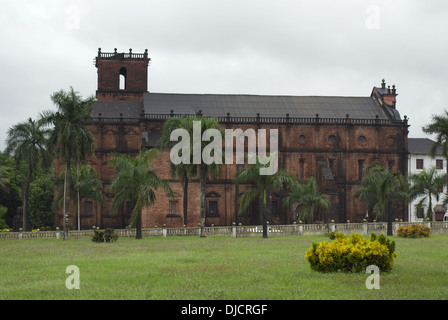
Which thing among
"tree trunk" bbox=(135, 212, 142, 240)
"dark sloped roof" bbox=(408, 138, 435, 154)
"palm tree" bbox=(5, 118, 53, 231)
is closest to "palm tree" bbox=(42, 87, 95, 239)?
"tree trunk" bbox=(135, 212, 142, 240)

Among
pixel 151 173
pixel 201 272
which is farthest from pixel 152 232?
pixel 201 272

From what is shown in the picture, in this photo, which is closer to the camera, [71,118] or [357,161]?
[71,118]

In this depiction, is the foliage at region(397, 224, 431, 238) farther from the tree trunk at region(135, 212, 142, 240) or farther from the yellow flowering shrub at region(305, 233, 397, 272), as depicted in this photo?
the yellow flowering shrub at region(305, 233, 397, 272)

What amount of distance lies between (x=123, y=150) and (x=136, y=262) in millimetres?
39306

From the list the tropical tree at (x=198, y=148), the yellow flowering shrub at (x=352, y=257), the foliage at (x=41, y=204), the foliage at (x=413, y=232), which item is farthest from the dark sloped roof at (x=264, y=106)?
the yellow flowering shrub at (x=352, y=257)

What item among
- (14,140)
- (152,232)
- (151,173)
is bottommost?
(152,232)

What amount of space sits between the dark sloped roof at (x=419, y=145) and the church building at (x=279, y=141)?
22.9ft

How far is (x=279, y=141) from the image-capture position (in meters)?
61.0

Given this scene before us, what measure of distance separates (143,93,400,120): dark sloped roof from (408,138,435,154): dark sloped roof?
7.38 metres

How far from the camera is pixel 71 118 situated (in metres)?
39.3

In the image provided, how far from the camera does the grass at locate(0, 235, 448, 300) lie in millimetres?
15211

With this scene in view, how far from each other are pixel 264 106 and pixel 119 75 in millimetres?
17577
